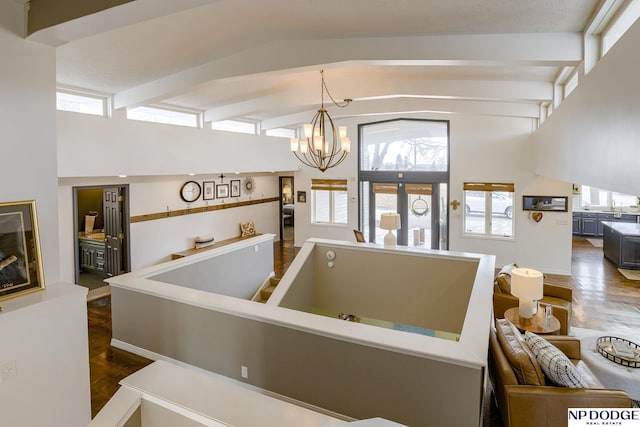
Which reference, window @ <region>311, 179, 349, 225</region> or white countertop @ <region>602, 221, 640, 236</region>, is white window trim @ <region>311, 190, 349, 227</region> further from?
white countertop @ <region>602, 221, 640, 236</region>

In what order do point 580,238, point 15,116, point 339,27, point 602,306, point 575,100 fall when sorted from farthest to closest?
1. point 580,238
2. point 602,306
3. point 575,100
4. point 339,27
5. point 15,116

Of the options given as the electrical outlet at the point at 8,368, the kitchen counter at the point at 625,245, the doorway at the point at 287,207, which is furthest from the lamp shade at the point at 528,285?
the doorway at the point at 287,207

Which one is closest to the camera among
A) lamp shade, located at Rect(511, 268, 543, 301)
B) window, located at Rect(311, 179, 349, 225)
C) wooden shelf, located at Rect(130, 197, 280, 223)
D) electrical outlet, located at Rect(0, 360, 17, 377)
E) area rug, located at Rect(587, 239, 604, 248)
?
electrical outlet, located at Rect(0, 360, 17, 377)

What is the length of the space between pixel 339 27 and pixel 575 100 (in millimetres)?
2527

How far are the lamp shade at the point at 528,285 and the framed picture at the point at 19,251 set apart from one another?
4.40 metres

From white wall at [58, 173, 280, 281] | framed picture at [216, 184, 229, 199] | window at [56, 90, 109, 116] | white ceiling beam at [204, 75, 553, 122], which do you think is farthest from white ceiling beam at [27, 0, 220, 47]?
framed picture at [216, 184, 229, 199]

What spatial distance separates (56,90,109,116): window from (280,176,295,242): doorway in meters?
6.30

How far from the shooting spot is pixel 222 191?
893 centimetres

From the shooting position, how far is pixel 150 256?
7.17 metres

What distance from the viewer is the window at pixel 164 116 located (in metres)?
5.92

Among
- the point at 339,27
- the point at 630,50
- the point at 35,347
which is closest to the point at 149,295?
the point at 35,347

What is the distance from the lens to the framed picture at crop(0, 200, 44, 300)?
7.07 feet

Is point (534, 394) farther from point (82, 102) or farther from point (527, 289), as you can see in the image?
point (82, 102)

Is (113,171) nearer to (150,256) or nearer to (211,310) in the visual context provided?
(150,256)
